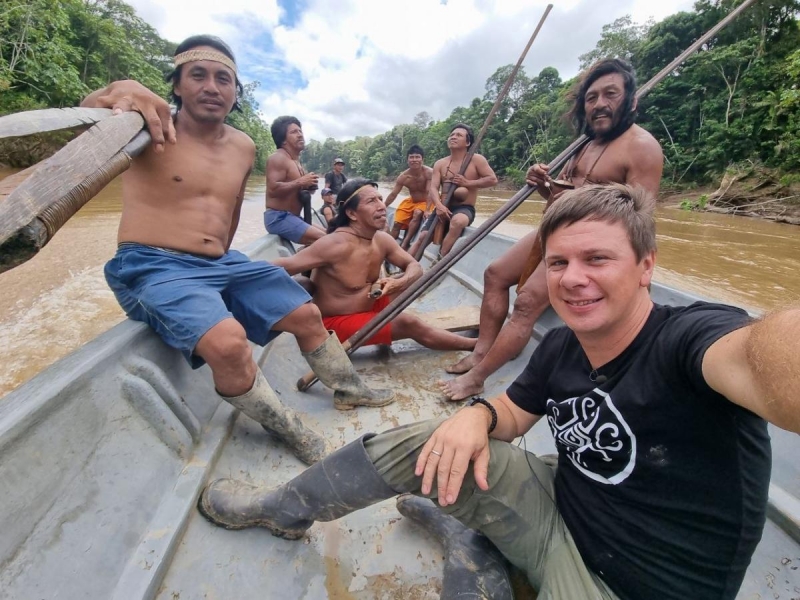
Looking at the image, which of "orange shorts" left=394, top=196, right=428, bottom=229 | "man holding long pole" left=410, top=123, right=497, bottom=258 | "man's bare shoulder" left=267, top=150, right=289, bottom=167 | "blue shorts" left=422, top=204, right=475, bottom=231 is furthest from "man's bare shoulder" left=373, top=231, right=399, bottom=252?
"orange shorts" left=394, top=196, right=428, bottom=229

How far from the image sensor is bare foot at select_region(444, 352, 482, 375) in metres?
2.45

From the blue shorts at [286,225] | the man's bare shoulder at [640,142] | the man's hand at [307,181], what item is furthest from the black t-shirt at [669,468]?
the man's hand at [307,181]

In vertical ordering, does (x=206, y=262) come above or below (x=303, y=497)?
above

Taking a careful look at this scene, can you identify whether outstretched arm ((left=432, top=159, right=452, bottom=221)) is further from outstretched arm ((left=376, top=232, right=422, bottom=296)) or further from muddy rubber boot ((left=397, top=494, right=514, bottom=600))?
muddy rubber boot ((left=397, top=494, right=514, bottom=600))

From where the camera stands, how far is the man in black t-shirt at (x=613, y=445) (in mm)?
742

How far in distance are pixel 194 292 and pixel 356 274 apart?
4.02 ft

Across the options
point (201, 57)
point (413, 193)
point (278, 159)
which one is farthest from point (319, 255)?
point (413, 193)

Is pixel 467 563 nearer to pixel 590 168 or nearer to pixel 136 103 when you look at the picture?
pixel 136 103

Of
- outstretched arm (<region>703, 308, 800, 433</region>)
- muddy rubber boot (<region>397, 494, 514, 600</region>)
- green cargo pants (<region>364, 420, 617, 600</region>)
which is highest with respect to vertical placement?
outstretched arm (<region>703, 308, 800, 433</region>)

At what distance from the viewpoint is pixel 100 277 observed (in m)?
4.91

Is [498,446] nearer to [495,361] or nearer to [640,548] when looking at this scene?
[640,548]

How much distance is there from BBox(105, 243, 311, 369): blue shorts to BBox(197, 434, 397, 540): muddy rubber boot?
1.84 ft

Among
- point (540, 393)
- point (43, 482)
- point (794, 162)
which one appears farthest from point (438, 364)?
point (794, 162)

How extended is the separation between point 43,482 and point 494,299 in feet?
7.17
